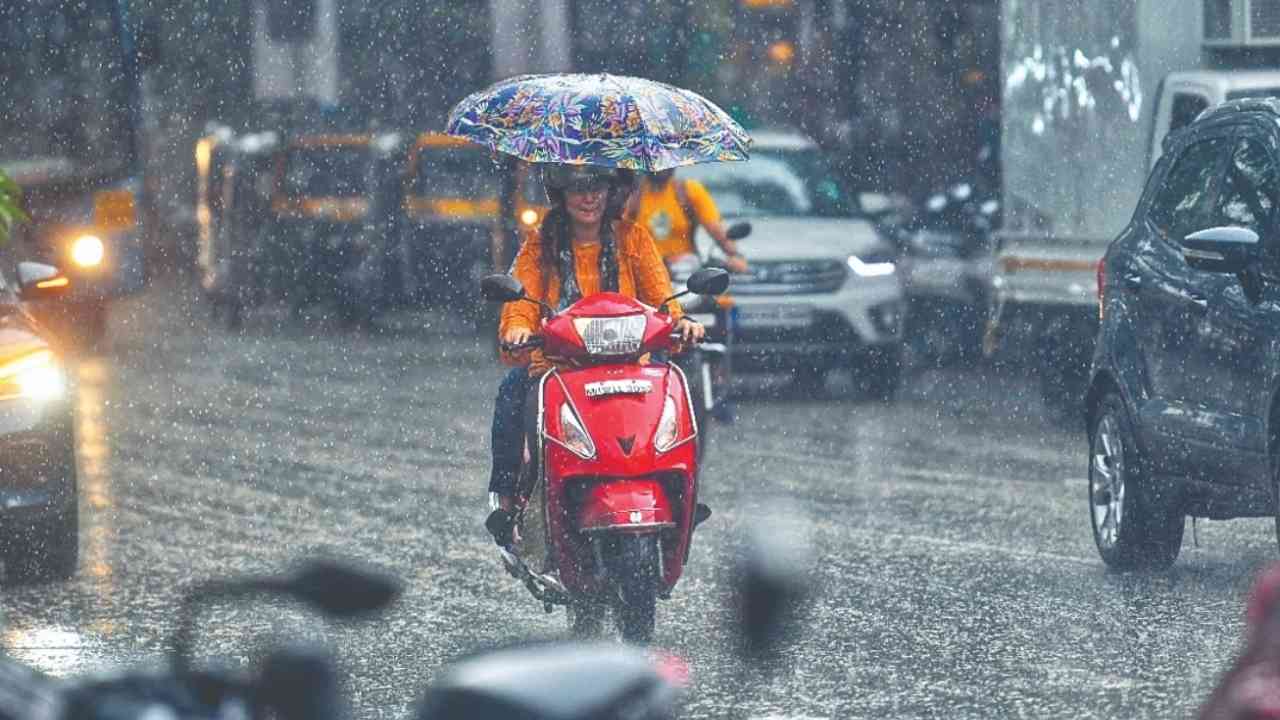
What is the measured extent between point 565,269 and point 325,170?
18741mm

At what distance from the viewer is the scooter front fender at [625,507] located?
813cm

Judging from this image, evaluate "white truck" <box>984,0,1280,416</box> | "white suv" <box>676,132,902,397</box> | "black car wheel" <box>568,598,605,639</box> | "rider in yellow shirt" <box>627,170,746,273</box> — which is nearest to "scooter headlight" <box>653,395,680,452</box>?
"black car wheel" <box>568,598,605,639</box>

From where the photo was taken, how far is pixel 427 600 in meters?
9.79

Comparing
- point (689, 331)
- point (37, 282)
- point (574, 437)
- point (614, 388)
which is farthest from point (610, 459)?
point (37, 282)

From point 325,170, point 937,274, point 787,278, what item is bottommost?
point 325,170

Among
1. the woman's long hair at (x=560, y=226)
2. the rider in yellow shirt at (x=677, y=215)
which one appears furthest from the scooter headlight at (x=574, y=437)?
the rider in yellow shirt at (x=677, y=215)

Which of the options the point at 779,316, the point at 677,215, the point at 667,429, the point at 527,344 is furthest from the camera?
the point at 779,316

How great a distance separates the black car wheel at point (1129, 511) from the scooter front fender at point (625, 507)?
97.4 inches

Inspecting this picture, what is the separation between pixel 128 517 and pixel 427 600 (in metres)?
2.78

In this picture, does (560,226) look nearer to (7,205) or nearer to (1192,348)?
(1192,348)

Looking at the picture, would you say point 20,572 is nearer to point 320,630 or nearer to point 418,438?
point 320,630

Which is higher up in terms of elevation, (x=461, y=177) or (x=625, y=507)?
(x=625, y=507)

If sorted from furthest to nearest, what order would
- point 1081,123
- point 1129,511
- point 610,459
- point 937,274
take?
1. point 937,274
2. point 1081,123
3. point 1129,511
4. point 610,459

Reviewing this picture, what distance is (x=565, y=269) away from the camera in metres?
8.95
